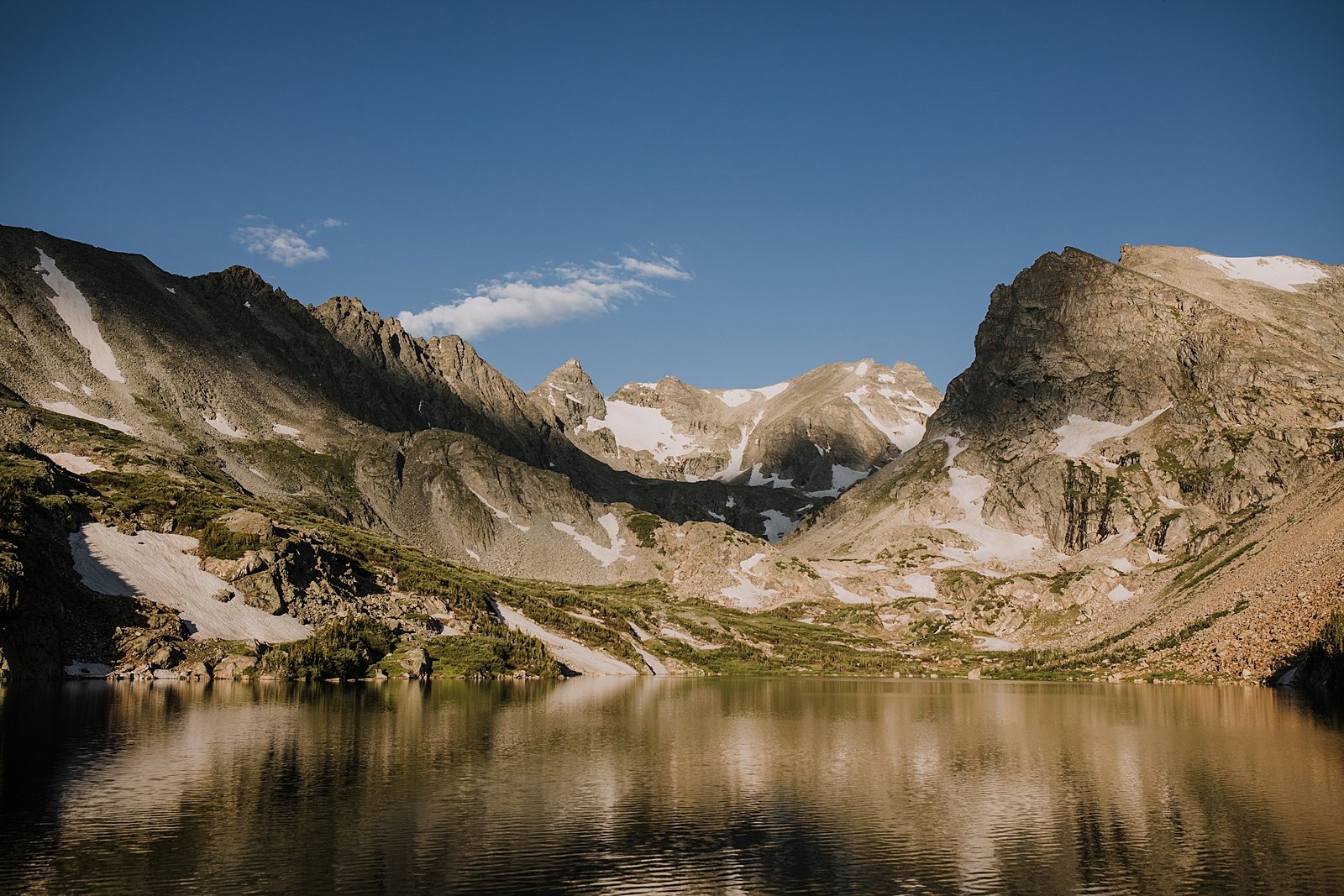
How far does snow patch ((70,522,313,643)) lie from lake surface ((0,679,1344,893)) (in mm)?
33841

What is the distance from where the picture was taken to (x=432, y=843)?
1256 inches

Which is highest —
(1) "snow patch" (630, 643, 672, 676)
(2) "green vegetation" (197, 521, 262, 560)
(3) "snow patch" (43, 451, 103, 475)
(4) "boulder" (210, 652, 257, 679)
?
(3) "snow patch" (43, 451, 103, 475)

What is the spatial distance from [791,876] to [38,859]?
23.1 m

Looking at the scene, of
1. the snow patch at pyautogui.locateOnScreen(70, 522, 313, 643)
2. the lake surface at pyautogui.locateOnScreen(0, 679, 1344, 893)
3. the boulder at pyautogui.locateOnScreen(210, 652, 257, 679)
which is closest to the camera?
the lake surface at pyautogui.locateOnScreen(0, 679, 1344, 893)

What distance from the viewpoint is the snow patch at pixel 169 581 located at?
109 metres

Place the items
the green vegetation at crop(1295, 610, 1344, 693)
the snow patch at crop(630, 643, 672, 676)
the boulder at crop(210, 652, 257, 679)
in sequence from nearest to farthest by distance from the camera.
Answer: the green vegetation at crop(1295, 610, 1344, 693) → the boulder at crop(210, 652, 257, 679) → the snow patch at crop(630, 643, 672, 676)

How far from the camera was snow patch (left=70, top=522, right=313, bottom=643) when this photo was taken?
10894 cm

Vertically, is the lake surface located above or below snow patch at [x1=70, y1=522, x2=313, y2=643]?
below

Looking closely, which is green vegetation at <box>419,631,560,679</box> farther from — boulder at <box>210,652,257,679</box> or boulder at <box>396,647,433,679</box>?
boulder at <box>210,652,257,679</box>

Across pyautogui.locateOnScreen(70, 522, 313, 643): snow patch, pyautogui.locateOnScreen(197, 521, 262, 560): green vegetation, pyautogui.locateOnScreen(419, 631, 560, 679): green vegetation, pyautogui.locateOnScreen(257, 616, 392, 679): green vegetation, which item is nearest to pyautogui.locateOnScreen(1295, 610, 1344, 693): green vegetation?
pyautogui.locateOnScreen(419, 631, 560, 679): green vegetation

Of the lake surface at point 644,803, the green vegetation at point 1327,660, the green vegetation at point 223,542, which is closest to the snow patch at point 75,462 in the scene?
the green vegetation at point 223,542

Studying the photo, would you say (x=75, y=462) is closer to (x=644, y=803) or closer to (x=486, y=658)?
(x=486, y=658)

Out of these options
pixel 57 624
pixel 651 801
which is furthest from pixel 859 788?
pixel 57 624

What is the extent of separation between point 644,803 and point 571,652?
12149cm
